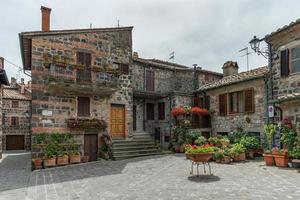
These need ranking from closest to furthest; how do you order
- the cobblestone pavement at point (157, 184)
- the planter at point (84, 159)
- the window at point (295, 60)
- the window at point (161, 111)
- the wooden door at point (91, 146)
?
the cobblestone pavement at point (157, 184), the window at point (295, 60), the planter at point (84, 159), the wooden door at point (91, 146), the window at point (161, 111)

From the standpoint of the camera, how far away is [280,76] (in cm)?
1365

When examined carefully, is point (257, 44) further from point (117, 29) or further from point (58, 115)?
point (58, 115)

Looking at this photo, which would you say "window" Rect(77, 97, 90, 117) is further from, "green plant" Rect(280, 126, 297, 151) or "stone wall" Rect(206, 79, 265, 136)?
"green plant" Rect(280, 126, 297, 151)

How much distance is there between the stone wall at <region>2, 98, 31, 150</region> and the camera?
29.3 metres

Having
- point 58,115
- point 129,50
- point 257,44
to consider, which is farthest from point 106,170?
point 257,44

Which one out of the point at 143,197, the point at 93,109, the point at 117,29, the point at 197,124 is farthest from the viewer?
the point at 197,124

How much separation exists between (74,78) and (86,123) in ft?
8.53

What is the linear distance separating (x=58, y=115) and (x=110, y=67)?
413 centimetres

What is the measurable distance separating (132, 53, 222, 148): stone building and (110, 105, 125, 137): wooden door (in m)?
2.96

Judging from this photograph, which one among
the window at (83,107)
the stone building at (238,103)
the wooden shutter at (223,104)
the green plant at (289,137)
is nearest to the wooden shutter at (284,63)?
the stone building at (238,103)

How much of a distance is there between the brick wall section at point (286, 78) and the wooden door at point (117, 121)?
28.7 ft

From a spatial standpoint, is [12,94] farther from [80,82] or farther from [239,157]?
[239,157]

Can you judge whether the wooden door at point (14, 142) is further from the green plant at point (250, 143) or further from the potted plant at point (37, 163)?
the green plant at point (250, 143)

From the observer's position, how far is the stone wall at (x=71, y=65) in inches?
555
